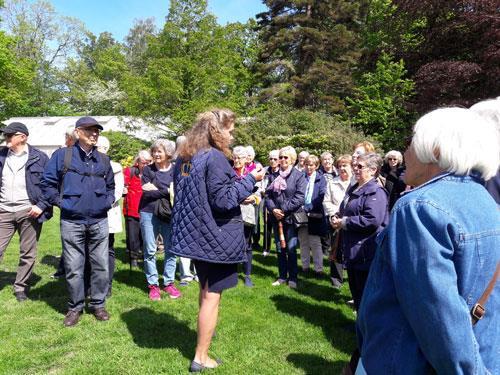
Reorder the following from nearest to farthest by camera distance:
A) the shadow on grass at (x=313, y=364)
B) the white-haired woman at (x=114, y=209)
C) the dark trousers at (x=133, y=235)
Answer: the shadow on grass at (x=313, y=364), the white-haired woman at (x=114, y=209), the dark trousers at (x=133, y=235)

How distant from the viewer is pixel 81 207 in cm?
452

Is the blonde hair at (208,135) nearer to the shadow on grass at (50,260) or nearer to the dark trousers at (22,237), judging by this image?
the dark trousers at (22,237)

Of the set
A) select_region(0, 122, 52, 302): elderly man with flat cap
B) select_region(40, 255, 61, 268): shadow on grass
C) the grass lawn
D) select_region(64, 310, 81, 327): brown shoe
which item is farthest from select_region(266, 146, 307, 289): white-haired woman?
select_region(40, 255, 61, 268): shadow on grass

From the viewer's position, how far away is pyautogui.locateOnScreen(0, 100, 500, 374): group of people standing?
139 cm

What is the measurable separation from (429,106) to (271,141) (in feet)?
22.0

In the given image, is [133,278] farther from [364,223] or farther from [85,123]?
[364,223]

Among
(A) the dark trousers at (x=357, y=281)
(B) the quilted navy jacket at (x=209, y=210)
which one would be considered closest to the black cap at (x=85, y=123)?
(B) the quilted navy jacket at (x=209, y=210)

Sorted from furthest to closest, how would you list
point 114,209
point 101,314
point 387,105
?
1. point 387,105
2. point 114,209
3. point 101,314

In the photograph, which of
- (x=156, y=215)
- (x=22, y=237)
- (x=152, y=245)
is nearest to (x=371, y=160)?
(x=156, y=215)

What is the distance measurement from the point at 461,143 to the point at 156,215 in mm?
4636

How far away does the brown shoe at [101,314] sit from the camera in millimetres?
4785

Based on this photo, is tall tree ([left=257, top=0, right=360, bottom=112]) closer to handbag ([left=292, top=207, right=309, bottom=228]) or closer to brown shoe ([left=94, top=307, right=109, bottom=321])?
handbag ([left=292, top=207, right=309, bottom=228])

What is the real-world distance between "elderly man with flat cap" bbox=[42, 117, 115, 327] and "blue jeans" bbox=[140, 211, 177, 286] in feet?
2.51

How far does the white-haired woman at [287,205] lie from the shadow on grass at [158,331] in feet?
6.85
